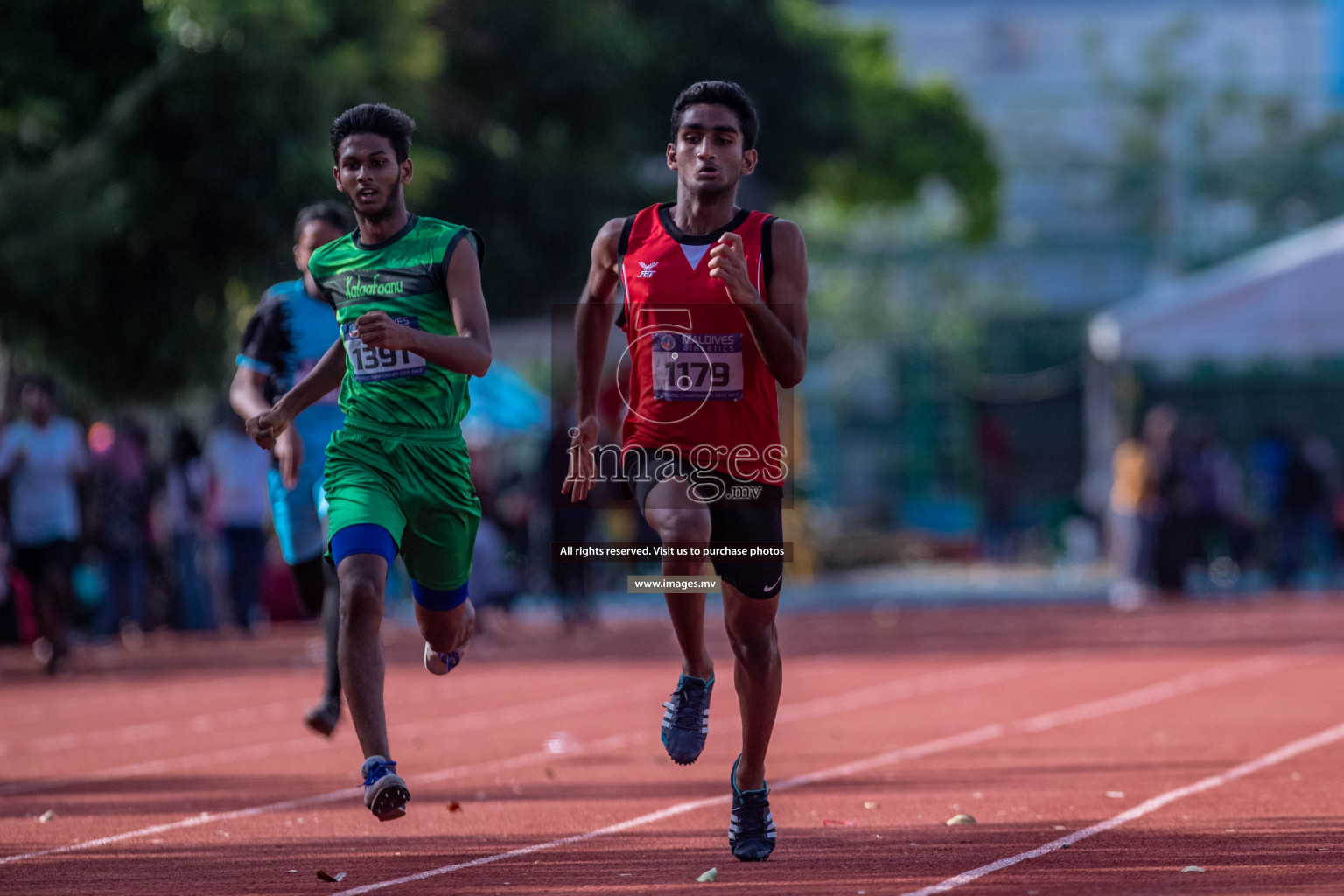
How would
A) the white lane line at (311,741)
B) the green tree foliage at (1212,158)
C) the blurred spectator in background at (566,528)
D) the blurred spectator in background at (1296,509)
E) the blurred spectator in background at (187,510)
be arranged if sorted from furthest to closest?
the green tree foliage at (1212,158)
the blurred spectator in background at (1296,509)
the blurred spectator in background at (187,510)
the blurred spectator in background at (566,528)
the white lane line at (311,741)

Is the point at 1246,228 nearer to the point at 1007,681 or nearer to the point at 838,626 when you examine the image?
the point at 838,626

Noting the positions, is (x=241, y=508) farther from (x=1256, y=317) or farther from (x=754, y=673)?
(x=754, y=673)

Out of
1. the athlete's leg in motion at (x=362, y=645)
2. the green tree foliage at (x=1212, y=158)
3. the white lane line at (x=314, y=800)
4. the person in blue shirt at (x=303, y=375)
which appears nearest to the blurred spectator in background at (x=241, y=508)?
the white lane line at (x=314, y=800)

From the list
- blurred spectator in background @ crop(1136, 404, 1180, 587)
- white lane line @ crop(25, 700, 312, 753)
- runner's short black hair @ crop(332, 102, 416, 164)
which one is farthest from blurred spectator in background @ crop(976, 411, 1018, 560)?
runner's short black hair @ crop(332, 102, 416, 164)

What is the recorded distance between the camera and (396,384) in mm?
5824

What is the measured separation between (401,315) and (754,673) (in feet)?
4.85

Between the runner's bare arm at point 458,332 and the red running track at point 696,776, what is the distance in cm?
147

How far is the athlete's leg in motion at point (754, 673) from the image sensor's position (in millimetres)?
5660

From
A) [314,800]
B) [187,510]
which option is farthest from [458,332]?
[187,510]

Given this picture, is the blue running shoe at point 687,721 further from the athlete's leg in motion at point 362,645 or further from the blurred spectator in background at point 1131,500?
the blurred spectator in background at point 1131,500

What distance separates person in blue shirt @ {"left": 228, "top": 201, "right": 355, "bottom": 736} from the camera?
765 centimetres

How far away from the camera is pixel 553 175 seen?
79.6 ft

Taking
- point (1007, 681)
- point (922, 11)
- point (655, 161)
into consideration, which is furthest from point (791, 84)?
point (922, 11)

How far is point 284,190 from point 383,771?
12730 mm
